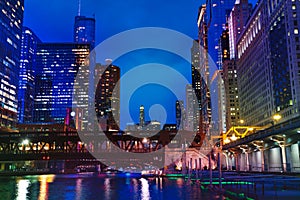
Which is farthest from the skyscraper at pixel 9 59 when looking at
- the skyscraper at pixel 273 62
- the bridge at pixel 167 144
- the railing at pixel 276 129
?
the skyscraper at pixel 273 62

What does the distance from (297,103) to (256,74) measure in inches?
2051

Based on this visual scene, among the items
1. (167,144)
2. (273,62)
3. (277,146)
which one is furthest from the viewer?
(273,62)

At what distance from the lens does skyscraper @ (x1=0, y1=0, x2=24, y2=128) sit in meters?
175

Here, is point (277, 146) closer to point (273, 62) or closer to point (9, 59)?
point (273, 62)

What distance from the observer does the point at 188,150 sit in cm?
10481

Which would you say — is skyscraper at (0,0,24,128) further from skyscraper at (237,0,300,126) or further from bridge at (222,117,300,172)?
skyscraper at (237,0,300,126)

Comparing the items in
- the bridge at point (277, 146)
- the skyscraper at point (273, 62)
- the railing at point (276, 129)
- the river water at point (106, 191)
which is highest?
the skyscraper at point (273, 62)

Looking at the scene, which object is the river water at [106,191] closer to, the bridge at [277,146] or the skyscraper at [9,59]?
the bridge at [277,146]

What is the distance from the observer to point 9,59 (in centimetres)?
18338

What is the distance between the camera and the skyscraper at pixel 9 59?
575 ft

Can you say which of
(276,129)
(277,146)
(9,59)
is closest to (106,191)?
(276,129)

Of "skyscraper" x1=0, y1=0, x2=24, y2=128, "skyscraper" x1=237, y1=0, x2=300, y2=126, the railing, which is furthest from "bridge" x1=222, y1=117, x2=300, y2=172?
"skyscraper" x1=0, y1=0, x2=24, y2=128

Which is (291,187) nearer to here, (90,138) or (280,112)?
(90,138)

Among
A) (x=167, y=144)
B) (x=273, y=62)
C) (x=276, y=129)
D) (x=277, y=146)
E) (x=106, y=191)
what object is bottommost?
(x=106, y=191)
